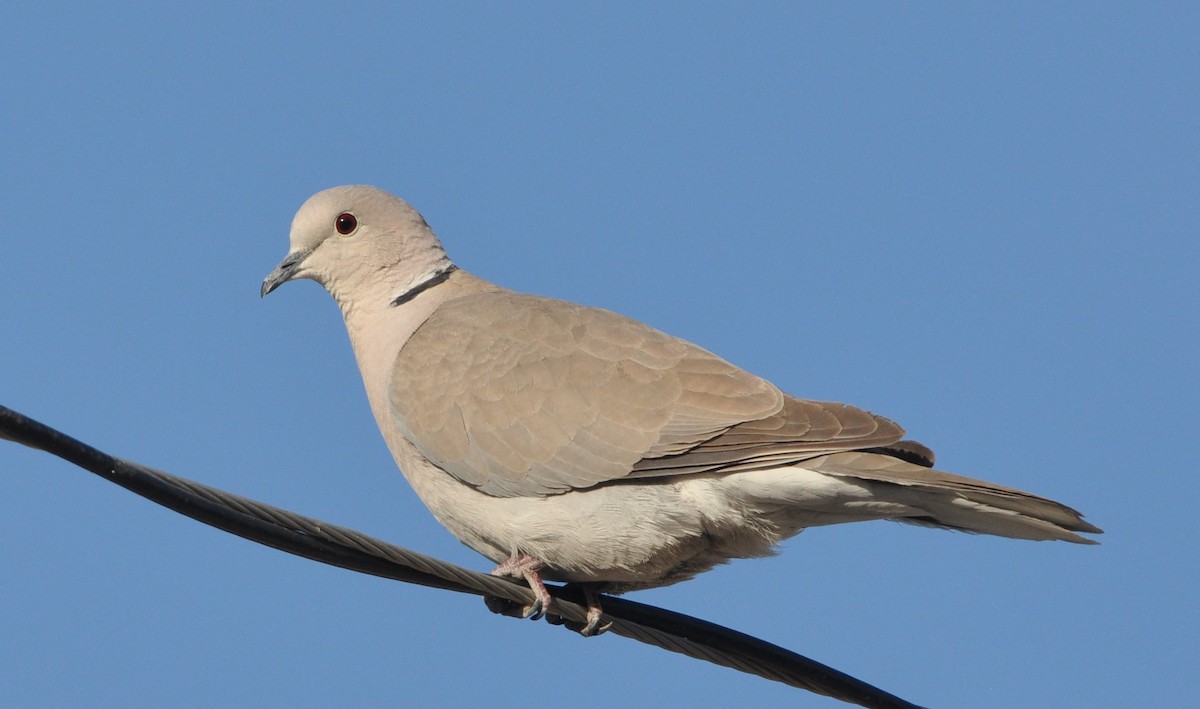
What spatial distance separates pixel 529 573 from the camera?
560cm

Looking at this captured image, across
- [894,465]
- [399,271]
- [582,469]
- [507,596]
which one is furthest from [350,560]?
[399,271]

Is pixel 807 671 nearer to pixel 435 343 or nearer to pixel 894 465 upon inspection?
Result: pixel 894 465

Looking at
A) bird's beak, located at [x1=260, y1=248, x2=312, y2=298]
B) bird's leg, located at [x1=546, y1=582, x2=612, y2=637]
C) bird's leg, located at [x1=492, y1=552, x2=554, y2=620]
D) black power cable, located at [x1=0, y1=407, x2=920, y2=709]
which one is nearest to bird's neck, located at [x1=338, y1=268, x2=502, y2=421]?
bird's beak, located at [x1=260, y1=248, x2=312, y2=298]

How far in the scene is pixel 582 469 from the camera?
553 cm

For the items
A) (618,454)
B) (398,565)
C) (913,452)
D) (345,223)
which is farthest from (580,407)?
(345,223)

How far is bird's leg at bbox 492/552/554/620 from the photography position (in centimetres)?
548

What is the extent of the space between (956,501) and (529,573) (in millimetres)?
1753

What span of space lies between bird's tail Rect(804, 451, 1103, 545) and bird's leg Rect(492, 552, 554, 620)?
1192mm

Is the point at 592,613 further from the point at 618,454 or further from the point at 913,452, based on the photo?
the point at 913,452

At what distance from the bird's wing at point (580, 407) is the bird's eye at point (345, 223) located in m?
0.93

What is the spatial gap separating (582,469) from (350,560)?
1.57 m

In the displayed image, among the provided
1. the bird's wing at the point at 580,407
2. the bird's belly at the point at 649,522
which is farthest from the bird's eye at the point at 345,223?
the bird's belly at the point at 649,522

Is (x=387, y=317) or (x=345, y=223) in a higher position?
(x=345, y=223)

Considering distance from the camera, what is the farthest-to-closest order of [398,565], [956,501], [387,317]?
[387,317] < [956,501] < [398,565]
